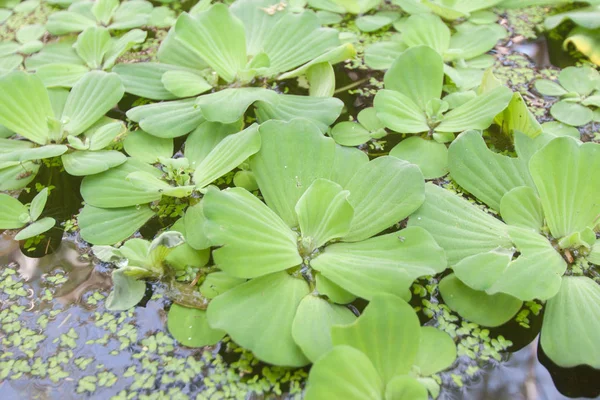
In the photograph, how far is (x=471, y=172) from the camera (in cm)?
173

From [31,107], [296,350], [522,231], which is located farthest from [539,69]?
[31,107]

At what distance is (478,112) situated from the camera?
6.12ft

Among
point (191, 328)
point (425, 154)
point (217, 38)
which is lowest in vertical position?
point (191, 328)

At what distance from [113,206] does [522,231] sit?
1.24 m

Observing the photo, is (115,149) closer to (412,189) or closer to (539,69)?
(412,189)

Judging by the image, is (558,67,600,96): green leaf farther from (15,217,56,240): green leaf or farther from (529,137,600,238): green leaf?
(15,217,56,240): green leaf

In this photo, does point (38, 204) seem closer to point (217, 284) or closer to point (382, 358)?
point (217, 284)

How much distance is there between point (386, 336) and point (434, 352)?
0.17 metres

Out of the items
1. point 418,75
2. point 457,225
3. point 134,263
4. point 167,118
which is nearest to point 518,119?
point 418,75

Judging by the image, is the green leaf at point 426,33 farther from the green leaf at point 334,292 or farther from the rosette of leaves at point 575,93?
the green leaf at point 334,292

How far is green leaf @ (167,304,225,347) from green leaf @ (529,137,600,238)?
39.6 inches

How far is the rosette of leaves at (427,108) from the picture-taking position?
6.06 ft

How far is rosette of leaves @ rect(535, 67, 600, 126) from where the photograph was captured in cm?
202

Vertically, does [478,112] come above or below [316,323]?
above
